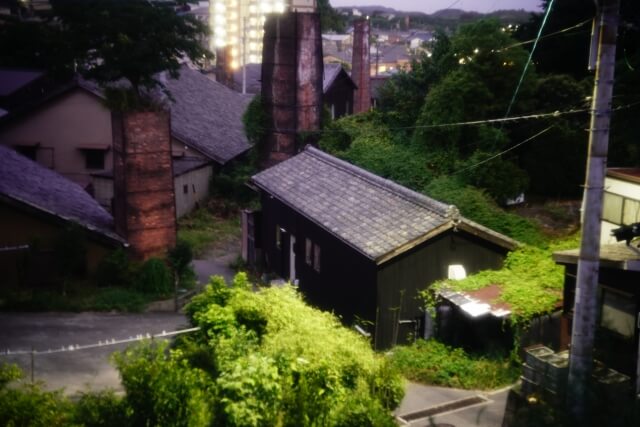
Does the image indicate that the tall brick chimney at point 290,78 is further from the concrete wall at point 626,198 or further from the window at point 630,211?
the window at point 630,211

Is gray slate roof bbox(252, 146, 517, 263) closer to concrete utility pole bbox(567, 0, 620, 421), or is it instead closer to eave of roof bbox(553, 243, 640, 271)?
eave of roof bbox(553, 243, 640, 271)

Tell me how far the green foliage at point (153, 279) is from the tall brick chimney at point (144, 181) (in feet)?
3.20

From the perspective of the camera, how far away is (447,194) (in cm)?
1975

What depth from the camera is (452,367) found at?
13.0 metres

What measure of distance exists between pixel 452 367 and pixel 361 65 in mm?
34621

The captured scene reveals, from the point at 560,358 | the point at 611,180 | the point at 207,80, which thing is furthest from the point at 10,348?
the point at 207,80

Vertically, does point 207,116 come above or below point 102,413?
above

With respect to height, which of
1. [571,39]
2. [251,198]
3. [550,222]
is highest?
[571,39]

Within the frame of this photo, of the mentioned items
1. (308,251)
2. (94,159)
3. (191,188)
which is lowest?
(191,188)

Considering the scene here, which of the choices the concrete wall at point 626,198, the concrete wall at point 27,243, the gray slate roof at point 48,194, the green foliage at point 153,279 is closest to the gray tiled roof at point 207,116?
the gray slate roof at point 48,194

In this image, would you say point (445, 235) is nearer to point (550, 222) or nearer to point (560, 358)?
point (560, 358)

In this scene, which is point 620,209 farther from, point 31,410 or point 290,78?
point 290,78

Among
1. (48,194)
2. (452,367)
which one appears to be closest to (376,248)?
(452,367)

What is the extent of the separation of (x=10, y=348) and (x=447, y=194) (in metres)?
12.4
